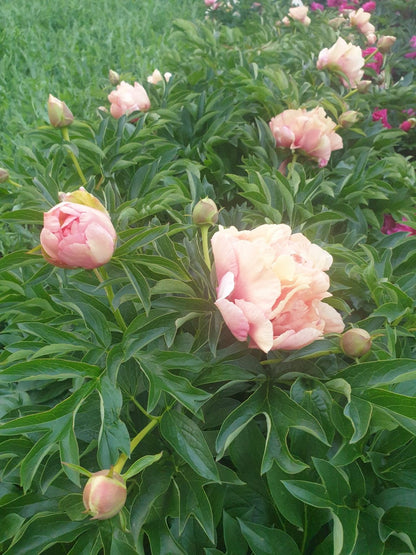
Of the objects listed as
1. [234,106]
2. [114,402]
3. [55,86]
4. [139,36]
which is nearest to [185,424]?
[114,402]

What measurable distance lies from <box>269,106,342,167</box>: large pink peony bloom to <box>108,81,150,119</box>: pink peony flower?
385 millimetres

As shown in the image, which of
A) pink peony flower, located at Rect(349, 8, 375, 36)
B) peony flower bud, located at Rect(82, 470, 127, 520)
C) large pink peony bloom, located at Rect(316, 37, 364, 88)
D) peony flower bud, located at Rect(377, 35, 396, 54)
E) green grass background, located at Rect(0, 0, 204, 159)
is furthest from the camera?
green grass background, located at Rect(0, 0, 204, 159)

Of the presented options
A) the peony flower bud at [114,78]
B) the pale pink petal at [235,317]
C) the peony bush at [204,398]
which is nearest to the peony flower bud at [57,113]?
the peony bush at [204,398]

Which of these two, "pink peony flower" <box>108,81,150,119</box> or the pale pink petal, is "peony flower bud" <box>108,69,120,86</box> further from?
the pale pink petal

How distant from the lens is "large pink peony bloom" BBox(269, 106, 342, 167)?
124cm

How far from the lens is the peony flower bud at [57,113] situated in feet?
3.57

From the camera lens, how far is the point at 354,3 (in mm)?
Answer: 3439

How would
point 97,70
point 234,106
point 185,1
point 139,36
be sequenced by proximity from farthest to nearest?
point 185,1 → point 139,36 → point 97,70 → point 234,106

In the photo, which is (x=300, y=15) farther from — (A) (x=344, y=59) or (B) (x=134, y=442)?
(B) (x=134, y=442)

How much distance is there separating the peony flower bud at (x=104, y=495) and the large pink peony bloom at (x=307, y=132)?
2.99 feet

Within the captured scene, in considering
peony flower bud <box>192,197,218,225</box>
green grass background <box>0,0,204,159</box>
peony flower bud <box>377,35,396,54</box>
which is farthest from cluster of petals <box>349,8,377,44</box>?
peony flower bud <box>192,197,218,225</box>

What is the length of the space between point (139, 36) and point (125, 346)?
14.0 ft

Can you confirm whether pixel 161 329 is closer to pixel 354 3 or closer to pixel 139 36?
pixel 354 3

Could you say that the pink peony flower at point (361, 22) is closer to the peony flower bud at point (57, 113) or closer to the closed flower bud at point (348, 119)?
the closed flower bud at point (348, 119)
